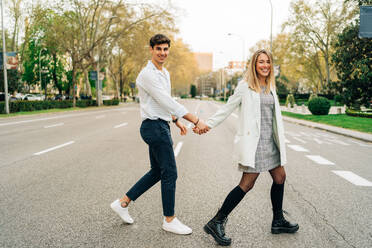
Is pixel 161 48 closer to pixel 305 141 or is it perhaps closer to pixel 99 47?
pixel 305 141

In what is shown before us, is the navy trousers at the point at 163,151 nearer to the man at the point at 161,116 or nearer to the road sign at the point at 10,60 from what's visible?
the man at the point at 161,116

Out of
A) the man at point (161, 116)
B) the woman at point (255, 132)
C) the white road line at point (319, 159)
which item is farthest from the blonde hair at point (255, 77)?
the white road line at point (319, 159)

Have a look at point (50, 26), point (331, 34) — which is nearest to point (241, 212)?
point (50, 26)

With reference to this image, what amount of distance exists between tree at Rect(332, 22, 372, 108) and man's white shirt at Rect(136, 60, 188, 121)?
78.8ft

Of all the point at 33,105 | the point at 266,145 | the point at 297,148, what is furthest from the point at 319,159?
the point at 33,105

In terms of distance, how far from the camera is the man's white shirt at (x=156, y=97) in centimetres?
326

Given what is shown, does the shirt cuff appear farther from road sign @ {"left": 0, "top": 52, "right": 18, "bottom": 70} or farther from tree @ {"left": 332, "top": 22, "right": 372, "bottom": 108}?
road sign @ {"left": 0, "top": 52, "right": 18, "bottom": 70}

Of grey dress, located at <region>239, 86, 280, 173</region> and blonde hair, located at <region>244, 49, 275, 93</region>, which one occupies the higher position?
blonde hair, located at <region>244, 49, 275, 93</region>

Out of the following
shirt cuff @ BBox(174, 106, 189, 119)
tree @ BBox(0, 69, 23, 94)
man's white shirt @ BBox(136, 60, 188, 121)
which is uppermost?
tree @ BBox(0, 69, 23, 94)

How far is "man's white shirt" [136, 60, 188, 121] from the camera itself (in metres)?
3.26

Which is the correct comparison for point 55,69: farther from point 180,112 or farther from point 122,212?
point 180,112

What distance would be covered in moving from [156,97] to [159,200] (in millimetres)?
1861

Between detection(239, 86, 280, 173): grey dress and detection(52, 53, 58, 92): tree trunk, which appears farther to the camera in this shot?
detection(52, 53, 58, 92): tree trunk

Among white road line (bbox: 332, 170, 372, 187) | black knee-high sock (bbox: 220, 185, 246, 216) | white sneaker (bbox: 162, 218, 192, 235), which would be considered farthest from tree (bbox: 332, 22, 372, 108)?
white sneaker (bbox: 162, 218, 192, 235)
